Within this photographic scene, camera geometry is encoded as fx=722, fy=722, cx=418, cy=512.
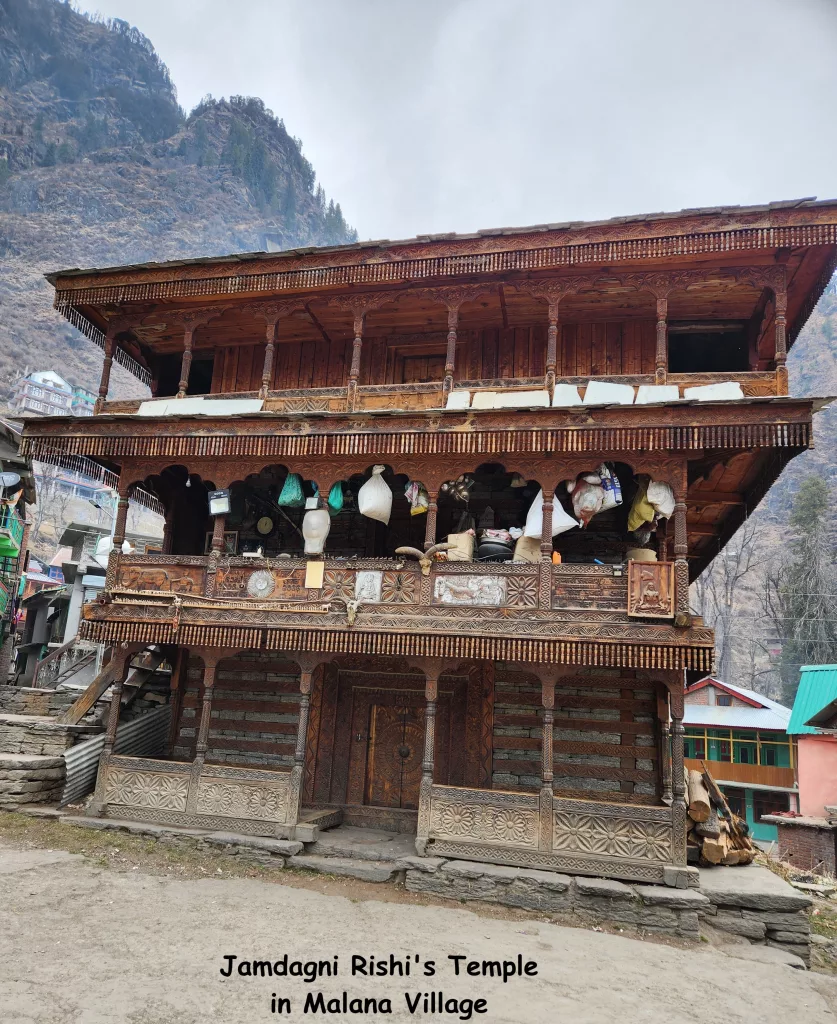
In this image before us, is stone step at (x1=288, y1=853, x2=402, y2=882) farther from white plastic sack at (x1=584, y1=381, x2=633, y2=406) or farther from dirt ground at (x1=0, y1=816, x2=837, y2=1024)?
white plastic sack at (x1=584, y1=381, x2=633, y2=406)

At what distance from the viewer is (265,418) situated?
45.5 ft

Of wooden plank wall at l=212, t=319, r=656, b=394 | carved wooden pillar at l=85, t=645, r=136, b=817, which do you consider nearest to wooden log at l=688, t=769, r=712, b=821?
wooden plank wall at l=212, t=319, r=656, b=394

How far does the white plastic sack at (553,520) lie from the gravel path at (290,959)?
6116mm

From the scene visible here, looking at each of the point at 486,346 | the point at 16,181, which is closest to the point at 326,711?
the point at 486,346

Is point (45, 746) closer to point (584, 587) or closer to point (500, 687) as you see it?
point (500, 687)

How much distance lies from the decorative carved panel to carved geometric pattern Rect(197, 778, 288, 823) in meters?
6.78

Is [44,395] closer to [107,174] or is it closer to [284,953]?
[107,174]

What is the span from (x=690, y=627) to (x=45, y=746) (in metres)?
12.6

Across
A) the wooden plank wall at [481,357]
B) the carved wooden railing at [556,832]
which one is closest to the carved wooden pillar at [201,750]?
the carved wooden railing at [556,832]

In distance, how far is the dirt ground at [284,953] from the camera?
7156mm

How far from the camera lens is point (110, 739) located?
539 inches

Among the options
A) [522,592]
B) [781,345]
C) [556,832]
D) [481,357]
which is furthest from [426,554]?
[781,345]

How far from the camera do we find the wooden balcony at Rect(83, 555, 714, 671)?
464 inches

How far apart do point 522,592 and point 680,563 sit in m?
2.63
